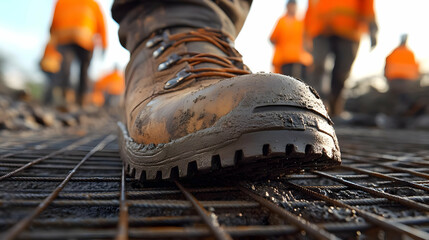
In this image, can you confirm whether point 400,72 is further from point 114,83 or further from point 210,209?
point 114,83

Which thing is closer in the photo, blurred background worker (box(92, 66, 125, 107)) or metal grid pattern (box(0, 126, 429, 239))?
metal grid pattern (box(0, 126, 429, 239))

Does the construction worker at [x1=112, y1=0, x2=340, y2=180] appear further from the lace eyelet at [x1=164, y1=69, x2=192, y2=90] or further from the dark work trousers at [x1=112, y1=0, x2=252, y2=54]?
the dark work trousers at [x1=112, y1=0, x2=252, y2=54]

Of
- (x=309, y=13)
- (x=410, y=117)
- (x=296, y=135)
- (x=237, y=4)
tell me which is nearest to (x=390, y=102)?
(x=410, y=117)

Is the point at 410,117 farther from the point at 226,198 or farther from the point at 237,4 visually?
the point at 226,198

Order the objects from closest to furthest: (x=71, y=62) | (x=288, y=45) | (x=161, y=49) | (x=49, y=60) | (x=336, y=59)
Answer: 1. (x=161, y=49)
2. (x=336, y=59)
3. (x=71, y=62)
4. (x=288, y=45)
5. (x=49, y=60)

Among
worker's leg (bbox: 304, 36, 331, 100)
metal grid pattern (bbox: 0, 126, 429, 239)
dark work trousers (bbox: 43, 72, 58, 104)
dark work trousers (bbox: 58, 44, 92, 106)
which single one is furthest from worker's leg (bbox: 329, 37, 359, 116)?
dark work trousers (bbox: 43, 72, 58, 104)

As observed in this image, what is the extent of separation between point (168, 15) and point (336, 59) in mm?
3340

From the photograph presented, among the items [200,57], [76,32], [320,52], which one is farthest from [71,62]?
[200,57]

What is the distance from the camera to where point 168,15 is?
1.21 m

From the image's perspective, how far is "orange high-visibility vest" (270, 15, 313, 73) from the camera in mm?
5691

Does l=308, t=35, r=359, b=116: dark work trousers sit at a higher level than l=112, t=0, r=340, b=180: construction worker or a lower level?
higher

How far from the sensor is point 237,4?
135cm

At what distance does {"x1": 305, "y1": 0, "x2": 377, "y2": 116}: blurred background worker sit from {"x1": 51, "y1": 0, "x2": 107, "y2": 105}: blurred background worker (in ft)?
11.3

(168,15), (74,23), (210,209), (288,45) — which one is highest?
(74,23)
